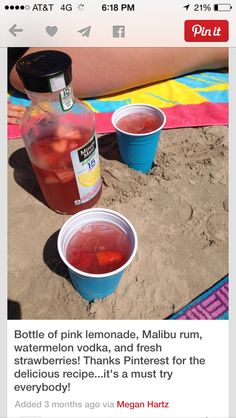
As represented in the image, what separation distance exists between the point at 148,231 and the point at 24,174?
21.8 inches

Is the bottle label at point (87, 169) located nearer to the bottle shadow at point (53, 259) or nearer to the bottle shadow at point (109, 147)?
the bottle shadow at point (53, 259)

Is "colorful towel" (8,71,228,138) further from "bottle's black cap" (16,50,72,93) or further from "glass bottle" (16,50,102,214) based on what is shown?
"bottle's black cap" (16,50,72,93)

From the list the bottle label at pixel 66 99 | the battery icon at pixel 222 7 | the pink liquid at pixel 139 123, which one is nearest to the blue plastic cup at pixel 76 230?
the bottle label at pixel 66 99

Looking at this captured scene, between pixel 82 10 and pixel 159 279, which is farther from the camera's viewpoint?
pixel 159 279

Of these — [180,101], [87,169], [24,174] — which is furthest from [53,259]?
[180,101]

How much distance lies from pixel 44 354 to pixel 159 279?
16.2 inches

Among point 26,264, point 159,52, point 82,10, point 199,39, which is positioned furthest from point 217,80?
point 26,264

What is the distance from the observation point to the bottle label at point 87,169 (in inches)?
35.1

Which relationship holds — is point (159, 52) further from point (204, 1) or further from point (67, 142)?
point (67, 142)

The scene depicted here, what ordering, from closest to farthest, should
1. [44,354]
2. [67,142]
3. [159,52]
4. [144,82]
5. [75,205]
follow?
[44,354]
[67,142]
[75,205]
[159,52]
[144,82]

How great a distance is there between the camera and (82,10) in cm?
81

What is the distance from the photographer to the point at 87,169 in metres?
0.95

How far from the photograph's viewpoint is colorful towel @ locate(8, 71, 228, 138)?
1.42 m

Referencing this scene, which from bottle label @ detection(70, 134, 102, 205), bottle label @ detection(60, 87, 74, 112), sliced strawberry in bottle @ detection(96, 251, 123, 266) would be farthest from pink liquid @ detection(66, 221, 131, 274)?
bottle label @ detection(60, 87, 74, 112)
